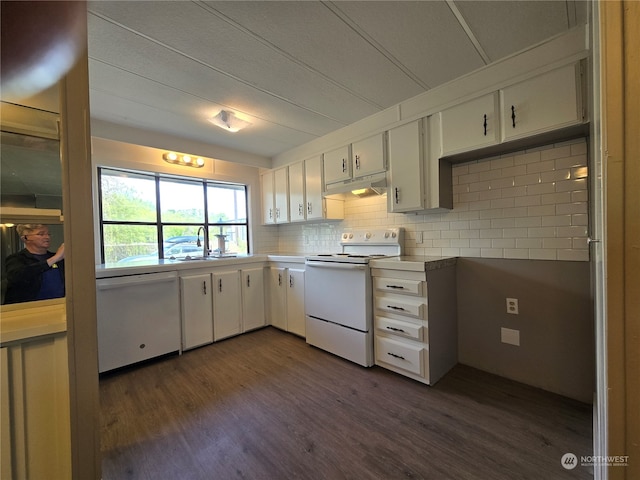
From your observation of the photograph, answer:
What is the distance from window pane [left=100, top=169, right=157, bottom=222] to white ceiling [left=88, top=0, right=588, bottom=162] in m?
0.69

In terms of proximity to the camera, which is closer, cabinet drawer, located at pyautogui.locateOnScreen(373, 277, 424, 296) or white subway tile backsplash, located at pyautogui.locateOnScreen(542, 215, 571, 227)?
white subway tile backsplash, located at pyautogui.locateOnScreen(542, 215, 571, 227)

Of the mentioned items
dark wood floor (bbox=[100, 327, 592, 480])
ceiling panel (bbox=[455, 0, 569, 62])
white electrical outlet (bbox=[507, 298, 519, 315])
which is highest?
ceiling panel (bbox=[455, 0, 569, 62])

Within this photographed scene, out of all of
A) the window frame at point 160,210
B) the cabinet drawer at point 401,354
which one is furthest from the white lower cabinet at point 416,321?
the window frame at point 160,210

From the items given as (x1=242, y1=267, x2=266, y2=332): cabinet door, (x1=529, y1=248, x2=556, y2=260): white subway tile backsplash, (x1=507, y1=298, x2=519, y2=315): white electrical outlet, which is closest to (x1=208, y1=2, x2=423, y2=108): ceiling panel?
(x1=529, y1=248, x2=556, y2=260): white subway tile backsplash

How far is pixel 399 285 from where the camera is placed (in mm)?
2160

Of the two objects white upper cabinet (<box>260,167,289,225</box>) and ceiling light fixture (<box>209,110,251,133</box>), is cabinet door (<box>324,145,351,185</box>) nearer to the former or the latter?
white upper cabinet (<box>260,167,289,225</box>)

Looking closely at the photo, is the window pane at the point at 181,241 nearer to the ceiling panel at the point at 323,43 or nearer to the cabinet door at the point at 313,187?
the cabinet door at the point at 313,187

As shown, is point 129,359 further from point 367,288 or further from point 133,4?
point 133,4

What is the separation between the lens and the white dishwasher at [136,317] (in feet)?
7.47

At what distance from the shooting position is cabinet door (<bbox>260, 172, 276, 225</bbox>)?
12.8 ft

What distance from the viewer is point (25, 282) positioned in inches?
43.8

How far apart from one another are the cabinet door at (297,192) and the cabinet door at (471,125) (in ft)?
5.82

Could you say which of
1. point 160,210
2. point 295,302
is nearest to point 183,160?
point 160,210

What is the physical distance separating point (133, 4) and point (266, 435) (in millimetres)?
2399
